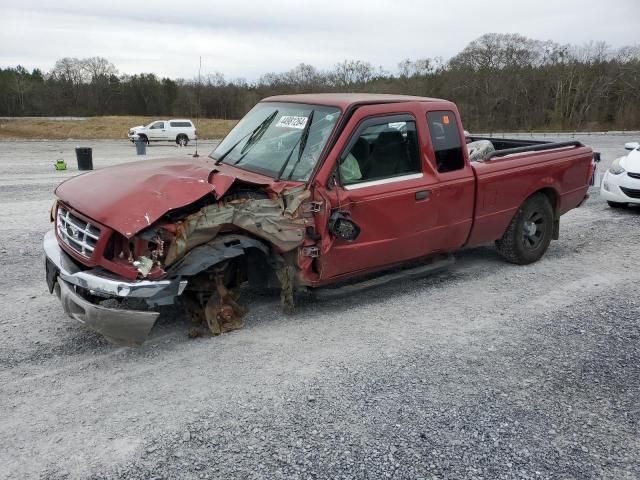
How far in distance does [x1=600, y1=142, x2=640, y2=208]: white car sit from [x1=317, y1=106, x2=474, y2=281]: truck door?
550 cm

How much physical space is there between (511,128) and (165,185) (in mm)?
52363

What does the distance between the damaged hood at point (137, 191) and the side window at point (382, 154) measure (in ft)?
3.58

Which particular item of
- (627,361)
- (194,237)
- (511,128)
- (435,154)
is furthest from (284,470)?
(511,128)

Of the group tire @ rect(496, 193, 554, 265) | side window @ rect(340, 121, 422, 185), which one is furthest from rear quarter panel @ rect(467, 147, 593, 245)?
side window @ rect(340, 121, 422, 185)

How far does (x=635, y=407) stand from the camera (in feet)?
11.6

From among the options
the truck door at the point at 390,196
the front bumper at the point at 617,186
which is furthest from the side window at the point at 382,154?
the front bumper at the point at 617,186

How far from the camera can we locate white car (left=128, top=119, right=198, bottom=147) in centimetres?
3162

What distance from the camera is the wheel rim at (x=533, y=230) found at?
645 cm

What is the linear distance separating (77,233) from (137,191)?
1.89 ft

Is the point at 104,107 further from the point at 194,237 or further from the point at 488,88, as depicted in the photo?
the point at 194,237

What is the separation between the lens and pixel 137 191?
4027 mm

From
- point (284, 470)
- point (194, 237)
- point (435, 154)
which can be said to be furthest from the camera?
point (435, 154)

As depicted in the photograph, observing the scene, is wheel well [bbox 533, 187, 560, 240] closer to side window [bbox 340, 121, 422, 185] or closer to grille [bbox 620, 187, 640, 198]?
side window [bbox 340, 121, 422, 185]

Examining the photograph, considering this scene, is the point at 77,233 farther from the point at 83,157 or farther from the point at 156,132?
the point at 156,132
